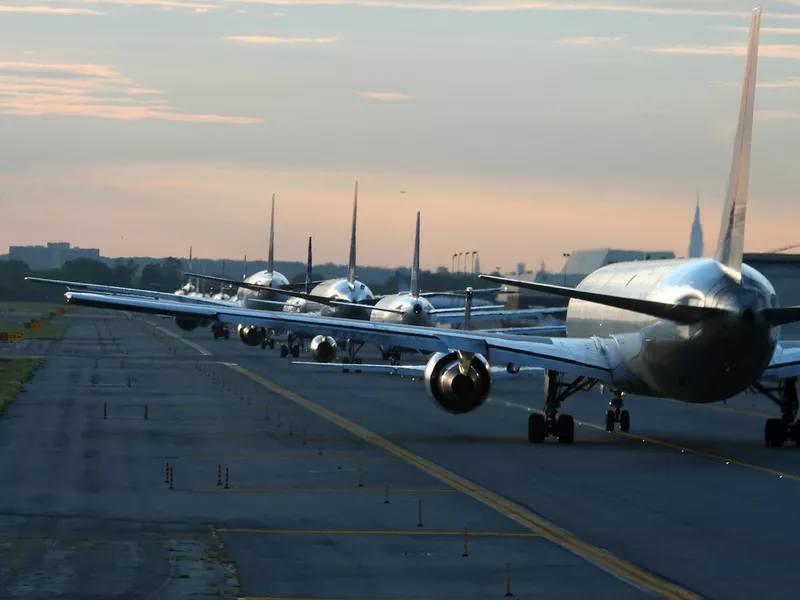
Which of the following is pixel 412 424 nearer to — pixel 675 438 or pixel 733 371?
pixel 675 438

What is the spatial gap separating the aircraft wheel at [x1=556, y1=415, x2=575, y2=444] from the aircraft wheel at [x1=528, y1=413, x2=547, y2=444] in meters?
0.43

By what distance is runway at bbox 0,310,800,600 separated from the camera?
22531 millimetres

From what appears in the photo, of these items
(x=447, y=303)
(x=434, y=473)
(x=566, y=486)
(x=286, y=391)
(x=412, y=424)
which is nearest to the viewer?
(x=566, y=486)

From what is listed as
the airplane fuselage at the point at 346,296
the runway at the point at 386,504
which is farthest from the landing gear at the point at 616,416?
the airplane fuselage at the point at 346,296

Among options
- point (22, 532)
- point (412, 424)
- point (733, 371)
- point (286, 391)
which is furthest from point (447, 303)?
point (22, 532)

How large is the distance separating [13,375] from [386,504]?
163 ft

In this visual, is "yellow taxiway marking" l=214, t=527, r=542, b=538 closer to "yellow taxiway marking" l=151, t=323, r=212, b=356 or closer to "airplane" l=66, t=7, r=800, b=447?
"airplane" l=66, t=7, r=800, b=447

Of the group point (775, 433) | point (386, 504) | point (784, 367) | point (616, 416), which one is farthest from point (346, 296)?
point (386, 504)

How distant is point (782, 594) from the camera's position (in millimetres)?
21719

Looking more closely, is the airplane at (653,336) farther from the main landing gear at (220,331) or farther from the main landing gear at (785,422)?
the main landing gear at (220,331)

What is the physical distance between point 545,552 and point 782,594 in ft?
14.4

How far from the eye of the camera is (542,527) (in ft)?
91.0

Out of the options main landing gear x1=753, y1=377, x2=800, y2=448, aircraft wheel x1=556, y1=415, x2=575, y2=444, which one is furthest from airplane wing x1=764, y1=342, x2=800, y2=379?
aircraft wheel x1=556, y1=415, x2=575, y2=444

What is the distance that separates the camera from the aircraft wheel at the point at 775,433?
44.0m
